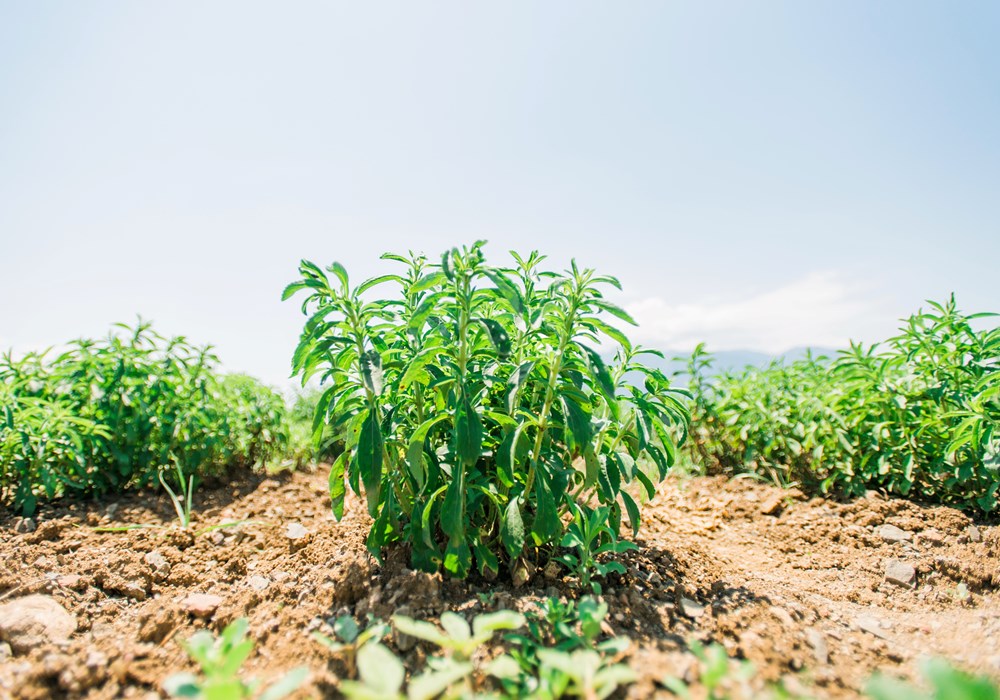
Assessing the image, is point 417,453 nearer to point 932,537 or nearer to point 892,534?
point 892,534

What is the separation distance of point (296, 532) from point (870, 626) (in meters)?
2.82

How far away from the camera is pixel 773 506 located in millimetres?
4031

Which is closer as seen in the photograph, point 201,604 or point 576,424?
point 576,424

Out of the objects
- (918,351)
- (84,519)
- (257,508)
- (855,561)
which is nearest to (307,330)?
(257,508)

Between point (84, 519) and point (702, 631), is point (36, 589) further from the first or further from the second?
point (702, 631)

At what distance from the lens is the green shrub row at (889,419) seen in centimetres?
353

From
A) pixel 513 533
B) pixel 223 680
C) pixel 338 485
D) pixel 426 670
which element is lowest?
pixel 426 670

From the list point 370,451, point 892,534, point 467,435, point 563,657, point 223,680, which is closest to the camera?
point 223,680

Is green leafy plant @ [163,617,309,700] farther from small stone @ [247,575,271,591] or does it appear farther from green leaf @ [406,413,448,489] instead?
small stone @ [247,575,271,591]

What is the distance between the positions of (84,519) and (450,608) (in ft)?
9.18

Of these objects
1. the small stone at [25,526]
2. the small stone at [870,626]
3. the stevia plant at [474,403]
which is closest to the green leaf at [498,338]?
the stevia plant at [474,403]

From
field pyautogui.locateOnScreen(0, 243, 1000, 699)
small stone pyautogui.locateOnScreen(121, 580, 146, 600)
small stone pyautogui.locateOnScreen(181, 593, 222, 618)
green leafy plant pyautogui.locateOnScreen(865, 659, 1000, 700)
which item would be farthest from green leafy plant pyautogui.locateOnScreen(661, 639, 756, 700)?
small stone pyautogui.locateOnScreen(121, 580, 146, 600)

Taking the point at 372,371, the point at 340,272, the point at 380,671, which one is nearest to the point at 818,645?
the point at 380,671

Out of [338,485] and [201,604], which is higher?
[338,485]
